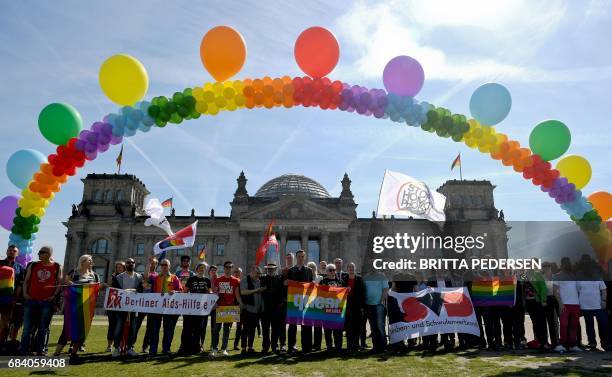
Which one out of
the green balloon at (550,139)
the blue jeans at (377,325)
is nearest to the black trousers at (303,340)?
the blue jeans at (377,325)

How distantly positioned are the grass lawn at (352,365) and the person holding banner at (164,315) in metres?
0.56

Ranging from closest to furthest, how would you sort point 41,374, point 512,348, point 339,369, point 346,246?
point 41,374, point 339,369, point 512,348, point 346,246

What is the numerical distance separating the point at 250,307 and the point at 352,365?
11.6ft

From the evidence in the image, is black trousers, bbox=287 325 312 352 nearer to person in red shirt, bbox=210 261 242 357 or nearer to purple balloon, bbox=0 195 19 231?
person in red shirt, bbox=210 261 242 357

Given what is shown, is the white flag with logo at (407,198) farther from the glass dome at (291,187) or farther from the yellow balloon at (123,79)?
the glass dome at (291,187)

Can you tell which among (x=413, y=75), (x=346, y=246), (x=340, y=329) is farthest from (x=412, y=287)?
(x=346, y=246)

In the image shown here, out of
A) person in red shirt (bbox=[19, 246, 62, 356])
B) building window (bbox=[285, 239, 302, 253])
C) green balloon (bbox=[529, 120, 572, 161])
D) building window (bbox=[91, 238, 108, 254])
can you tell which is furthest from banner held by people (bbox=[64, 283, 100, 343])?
building window (bbox=[91, 238, 108, 254])

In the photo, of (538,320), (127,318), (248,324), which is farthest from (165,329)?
(538,320)

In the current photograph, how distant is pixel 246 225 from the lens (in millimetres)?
59781

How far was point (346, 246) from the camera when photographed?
5991cm

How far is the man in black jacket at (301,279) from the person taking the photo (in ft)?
37.9

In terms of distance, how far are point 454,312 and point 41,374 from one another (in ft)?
33.4

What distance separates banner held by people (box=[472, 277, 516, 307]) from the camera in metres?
12.8

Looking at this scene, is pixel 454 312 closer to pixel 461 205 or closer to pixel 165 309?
pixel 165 309
